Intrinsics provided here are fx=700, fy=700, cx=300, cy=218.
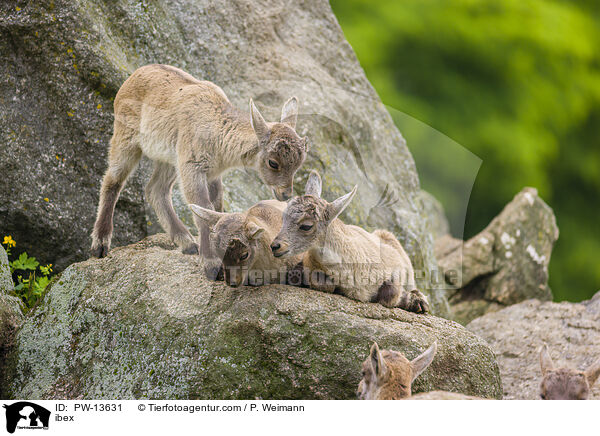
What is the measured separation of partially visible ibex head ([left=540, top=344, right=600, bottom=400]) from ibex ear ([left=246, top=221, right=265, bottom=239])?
94.3 inches

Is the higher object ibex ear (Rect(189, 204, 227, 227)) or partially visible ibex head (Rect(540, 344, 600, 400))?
ibex ear (Rect(189, 204, 227, 227))

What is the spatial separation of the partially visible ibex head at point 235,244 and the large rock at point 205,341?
0.65 feet

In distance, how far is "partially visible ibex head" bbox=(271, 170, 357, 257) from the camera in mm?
5425

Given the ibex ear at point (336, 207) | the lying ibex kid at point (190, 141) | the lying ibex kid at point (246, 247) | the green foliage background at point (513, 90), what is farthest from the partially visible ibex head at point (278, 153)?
the green foliage background at point (513, 90)

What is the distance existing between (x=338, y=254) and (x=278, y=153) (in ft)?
3.46

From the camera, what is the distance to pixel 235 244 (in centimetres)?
544

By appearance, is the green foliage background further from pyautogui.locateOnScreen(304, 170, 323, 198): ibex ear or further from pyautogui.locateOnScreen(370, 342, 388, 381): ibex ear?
pyautogui.locateOnScreen(370, 342, 388, 381): ibex ear

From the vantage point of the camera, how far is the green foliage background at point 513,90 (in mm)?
12016

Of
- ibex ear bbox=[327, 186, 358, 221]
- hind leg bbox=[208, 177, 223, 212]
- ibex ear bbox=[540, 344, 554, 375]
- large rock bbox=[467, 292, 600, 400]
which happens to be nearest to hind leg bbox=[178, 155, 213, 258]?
hind leg bbox=[208, 177, 223, 212]

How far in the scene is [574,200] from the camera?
13367mm

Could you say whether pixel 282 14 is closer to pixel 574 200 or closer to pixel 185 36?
pixel 185 36
